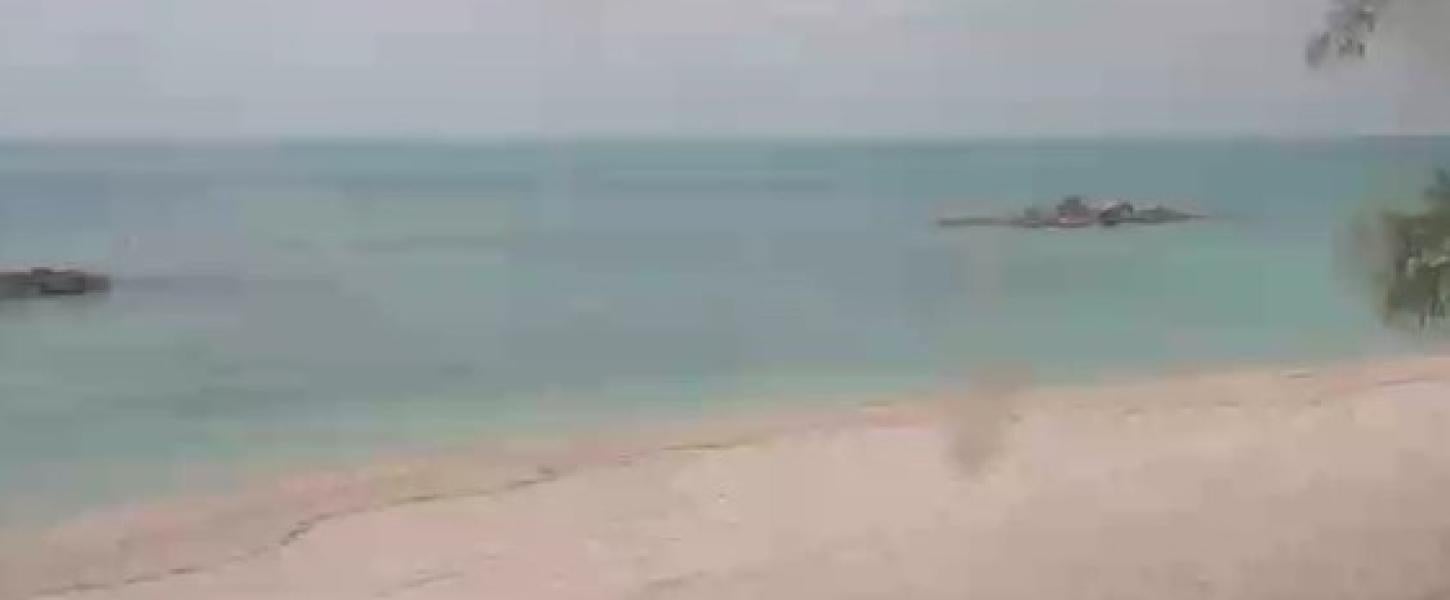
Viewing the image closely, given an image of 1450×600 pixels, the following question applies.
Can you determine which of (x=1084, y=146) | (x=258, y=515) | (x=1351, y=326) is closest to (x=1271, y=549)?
(x=1084, y=146)

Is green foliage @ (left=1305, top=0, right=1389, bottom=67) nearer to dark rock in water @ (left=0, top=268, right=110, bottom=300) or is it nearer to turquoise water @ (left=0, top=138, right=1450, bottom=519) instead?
turquoise water @ (left=0, top=138, right=1450, bottom=519)

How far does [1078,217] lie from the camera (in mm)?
3779

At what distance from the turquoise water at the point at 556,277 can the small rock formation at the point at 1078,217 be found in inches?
1.2

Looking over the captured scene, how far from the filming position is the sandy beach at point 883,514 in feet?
10.2

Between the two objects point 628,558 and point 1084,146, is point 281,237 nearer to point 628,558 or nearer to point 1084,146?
point 628,558

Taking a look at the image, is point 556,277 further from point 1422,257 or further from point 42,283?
point 1422,257

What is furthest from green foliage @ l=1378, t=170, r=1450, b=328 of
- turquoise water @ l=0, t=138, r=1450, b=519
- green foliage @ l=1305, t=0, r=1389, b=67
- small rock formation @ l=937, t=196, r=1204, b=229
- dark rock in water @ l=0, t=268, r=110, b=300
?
dark rock in water @ l=0, t=268, r=110, b=300

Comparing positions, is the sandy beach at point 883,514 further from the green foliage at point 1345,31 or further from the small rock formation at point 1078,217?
the green foliage at point 1345,31

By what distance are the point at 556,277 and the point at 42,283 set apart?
2.57ft

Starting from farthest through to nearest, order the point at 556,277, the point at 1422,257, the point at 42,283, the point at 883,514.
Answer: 1. the point at 556,277
2. the point at 883,514
3. the point at 42,283
4. the point at 1422,257

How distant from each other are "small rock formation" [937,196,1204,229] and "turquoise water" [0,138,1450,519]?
3cm

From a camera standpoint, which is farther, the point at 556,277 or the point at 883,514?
the point at 556,277

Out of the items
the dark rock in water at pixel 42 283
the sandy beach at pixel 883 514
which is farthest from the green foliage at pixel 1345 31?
the dark rock in water at pixel 42 283

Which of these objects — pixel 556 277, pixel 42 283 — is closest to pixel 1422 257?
pixel 556 277
